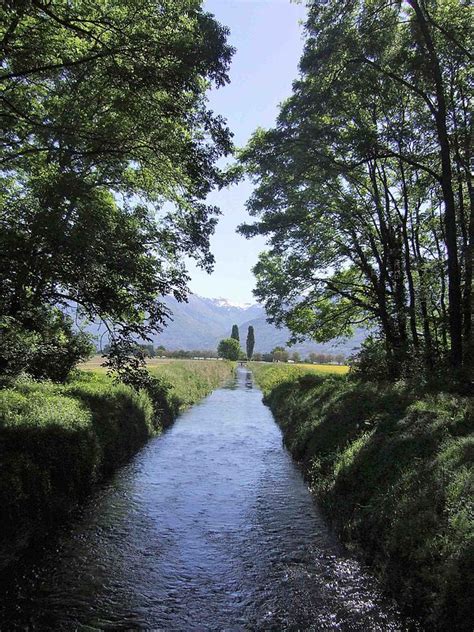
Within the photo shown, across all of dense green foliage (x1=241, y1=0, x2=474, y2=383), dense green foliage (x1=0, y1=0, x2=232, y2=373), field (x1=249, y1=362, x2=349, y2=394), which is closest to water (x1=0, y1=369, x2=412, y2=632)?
dense green foliage (x1=0, y1=0, x2=232, y2=373)

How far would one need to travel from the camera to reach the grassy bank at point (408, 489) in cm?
548

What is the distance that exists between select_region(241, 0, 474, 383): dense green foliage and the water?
26.9 ft

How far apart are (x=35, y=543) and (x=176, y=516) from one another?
124 inches

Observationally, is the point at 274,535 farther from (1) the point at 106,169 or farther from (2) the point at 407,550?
(1) the point at 106,169

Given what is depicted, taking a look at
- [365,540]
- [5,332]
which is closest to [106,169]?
[5,332]

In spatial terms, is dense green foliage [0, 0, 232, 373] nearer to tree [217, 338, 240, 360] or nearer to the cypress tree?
tree [217, 338, 240, 360]

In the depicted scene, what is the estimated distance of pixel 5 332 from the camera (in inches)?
439

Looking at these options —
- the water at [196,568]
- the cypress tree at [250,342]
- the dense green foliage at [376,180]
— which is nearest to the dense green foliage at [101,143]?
the water at [196,568]

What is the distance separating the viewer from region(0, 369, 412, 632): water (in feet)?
19.5

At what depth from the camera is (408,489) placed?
24.5ft

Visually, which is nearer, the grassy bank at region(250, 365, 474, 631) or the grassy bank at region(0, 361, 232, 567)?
the grassy bank at region(250, 365, 474, 631)

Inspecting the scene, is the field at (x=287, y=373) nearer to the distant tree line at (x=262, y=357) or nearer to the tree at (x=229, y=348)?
the distant tree line at (x=262, y=357)

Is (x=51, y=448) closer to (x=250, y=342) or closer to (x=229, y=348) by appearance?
(x=229, y=348)

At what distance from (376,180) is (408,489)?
17.6 meters
